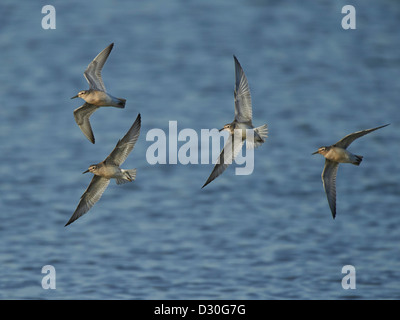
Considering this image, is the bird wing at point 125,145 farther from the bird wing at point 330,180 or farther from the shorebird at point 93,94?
the bird wing at point 330,180

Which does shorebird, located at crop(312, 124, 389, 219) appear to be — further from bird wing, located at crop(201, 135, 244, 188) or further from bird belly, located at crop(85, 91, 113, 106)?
bird belly, located at crop(85, 91, 113, 106)

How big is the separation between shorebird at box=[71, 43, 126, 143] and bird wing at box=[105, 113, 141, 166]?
1.11ft

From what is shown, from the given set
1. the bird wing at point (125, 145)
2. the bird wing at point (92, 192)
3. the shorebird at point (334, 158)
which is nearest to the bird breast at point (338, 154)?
the shorebird at point (334, 158)

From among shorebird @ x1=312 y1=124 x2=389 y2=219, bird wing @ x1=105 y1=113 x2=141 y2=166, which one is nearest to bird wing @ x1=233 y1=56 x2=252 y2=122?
shorebird @ x1=312 y1=124 x2=389 y2=219

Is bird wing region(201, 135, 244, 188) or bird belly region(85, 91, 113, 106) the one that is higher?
bird belly region(85, 91, 113, 106)

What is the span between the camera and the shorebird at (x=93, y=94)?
9.03m

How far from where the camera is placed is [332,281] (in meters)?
13.5

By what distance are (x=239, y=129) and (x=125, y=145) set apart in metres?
1.21

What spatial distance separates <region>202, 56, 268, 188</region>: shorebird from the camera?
9078mm

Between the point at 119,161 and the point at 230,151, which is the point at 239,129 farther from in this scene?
the point at 119,161

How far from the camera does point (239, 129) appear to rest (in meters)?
9.12

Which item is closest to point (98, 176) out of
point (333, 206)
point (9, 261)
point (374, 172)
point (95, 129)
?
point (333, 206)

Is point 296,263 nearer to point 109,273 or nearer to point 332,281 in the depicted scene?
point 332,281

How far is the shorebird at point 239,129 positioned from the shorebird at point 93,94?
1.32m
